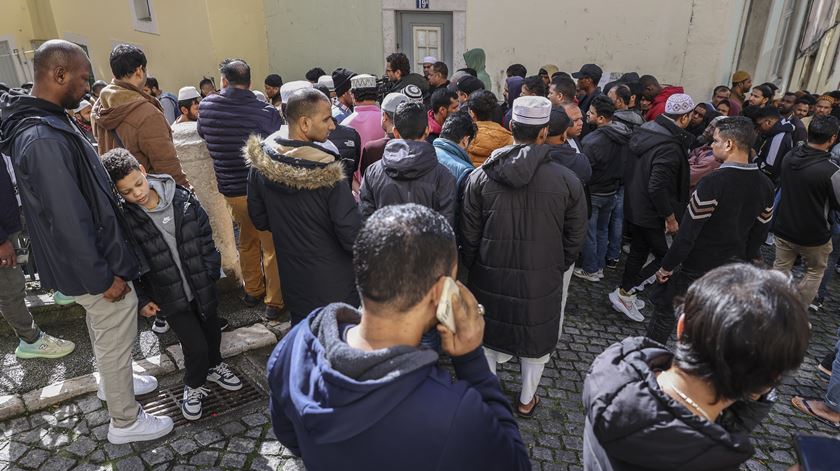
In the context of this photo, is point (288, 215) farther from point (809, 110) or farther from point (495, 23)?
point (495, 23)

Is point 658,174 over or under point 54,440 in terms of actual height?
over

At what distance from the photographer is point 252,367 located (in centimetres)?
397

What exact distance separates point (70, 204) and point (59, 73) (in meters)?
0.73

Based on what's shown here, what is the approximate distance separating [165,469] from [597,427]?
261 centimetres

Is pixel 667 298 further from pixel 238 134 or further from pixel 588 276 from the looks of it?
pixel 238 134

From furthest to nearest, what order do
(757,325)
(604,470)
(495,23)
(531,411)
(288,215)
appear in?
1. (495,23)
2. (531,411)
3. (288,215)
4. (604,470)
5. (757,325)

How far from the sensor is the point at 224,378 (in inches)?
145

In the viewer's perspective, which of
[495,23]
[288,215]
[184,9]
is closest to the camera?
[288,215]

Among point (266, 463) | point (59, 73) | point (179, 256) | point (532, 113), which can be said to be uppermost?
point (59, 73)

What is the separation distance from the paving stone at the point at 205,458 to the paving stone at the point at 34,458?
2.83ft

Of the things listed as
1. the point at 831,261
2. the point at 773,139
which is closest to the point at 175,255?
the point at 831,261

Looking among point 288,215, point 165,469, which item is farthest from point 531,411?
point 165,469

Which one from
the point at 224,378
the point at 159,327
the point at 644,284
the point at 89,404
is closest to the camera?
the point at 89,404

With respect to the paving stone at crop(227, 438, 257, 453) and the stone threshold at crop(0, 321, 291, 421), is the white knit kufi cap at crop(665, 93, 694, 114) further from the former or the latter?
the paving stone at crop(227, 438, 257, 453)
